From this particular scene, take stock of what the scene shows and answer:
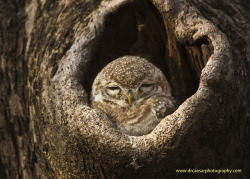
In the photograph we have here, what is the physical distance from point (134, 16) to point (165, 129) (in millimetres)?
1399

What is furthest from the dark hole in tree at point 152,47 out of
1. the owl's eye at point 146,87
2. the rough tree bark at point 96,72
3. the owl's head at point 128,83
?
the owl's eye at point 146,87

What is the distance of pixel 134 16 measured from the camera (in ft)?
10.5

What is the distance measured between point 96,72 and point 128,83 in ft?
2.01

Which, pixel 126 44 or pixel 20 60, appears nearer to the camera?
pixel 20 60

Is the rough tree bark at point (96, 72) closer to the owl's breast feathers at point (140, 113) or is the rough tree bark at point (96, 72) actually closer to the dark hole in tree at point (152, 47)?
the dark hole in tree at point (152, 47)

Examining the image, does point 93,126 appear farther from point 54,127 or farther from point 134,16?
point 134,16

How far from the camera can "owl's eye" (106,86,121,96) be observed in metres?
2.77

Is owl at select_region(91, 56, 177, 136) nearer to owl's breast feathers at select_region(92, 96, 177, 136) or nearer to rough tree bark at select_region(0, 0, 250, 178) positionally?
owl's breast feathers at select_region(92, 96, 177, 136)

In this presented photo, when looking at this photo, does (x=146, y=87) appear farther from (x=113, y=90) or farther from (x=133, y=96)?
(x=113, y=90)

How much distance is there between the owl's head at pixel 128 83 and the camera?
2.73m

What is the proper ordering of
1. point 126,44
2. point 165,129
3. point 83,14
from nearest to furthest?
point 165,129 < point 83,14 < point 126,44

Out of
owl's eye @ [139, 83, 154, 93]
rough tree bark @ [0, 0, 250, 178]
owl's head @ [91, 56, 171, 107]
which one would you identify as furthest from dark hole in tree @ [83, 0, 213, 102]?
owl's eye @ [139, 83, 154, 93]

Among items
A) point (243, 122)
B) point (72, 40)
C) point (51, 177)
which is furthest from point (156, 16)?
point (51, 177)

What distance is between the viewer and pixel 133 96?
273 cm
